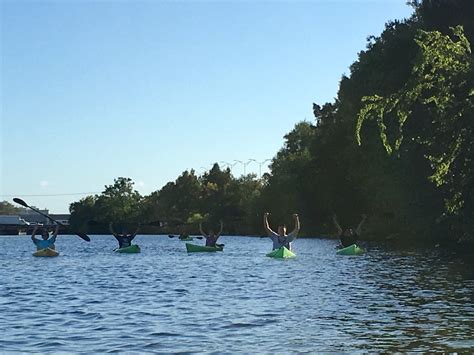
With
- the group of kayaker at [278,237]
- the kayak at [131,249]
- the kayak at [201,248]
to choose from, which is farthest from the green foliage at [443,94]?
the kayak at [131,249]

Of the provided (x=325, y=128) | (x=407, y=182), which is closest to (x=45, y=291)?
(x=407, y=182)

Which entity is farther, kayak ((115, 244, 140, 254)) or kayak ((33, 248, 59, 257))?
kayak ((115, 244, 140, 254))

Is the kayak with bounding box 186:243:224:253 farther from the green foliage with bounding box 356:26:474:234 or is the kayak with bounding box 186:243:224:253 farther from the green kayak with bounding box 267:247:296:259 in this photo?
the green foliage with bounding box 356:26:474:234

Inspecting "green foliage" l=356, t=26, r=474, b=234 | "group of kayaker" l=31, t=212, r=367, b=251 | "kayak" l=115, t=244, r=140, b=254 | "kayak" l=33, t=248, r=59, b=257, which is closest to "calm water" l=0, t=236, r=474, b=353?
"green foliage" l=356, t=26, r=474, b=234

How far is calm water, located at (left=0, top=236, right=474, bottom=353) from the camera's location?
536 inches

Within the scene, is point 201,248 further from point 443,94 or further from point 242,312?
point 443,94

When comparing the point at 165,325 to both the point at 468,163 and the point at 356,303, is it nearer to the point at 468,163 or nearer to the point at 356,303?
the point at 356,303

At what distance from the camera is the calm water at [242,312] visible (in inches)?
536

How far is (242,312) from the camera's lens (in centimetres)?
1792

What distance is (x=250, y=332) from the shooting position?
48.4 feet

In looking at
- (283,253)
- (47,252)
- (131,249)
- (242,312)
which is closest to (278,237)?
(283,253)

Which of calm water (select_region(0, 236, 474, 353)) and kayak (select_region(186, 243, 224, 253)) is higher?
kayak (select_region(186, 243, 224, 253))

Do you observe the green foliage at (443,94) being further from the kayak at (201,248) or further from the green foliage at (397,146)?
the kayak at (201,248)

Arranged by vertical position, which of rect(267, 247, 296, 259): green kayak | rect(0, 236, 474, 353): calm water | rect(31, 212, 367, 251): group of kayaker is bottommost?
rect(0, 236, 474, 353): calm water
